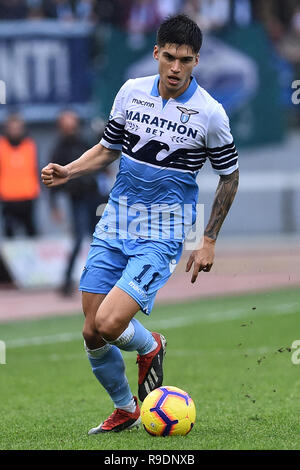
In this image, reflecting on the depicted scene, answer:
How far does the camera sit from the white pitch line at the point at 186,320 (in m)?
12.0

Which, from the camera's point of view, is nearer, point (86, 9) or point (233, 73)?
point (86, 9)

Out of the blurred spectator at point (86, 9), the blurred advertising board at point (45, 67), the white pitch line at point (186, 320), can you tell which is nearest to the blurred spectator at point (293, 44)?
the blurred spectator at point (86, 9)

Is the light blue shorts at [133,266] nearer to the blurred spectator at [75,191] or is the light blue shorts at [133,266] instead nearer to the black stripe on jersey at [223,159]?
the black stripe on jersey at [223,159]

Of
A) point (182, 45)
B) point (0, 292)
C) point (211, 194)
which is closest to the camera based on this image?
point (182, 45)

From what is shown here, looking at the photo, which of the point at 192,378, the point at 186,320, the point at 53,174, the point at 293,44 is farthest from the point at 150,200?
the point at 293,44

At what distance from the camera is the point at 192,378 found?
9641 millimetres

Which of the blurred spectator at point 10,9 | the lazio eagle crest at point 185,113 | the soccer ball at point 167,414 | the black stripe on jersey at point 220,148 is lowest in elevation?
the blurred spectator at point 10,9

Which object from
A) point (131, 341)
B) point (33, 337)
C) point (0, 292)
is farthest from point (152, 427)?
point (0, 292)

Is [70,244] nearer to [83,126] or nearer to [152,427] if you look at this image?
[83,126]

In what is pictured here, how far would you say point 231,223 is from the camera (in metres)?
20.2

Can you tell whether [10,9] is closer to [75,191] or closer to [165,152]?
[75,191]

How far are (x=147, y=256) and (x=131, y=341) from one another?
0.54 m

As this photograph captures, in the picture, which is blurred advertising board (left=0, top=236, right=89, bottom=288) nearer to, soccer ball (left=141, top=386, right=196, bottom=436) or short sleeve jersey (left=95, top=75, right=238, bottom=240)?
short sleeve jersey (left=95, top=75, right=238, bottom=240)

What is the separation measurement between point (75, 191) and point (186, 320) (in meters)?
2.84
